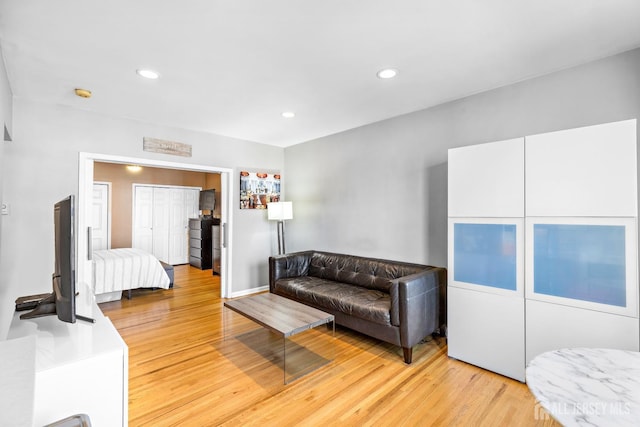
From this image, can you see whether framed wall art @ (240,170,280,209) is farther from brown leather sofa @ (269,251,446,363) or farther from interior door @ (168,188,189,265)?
interior door @ (168,188,189,265)

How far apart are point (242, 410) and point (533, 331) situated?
2222 mm

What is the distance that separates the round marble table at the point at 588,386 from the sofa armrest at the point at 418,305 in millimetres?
1568

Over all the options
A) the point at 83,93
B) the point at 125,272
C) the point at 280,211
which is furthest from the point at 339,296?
the point at 125,272

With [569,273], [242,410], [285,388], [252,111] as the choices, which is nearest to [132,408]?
[242,410]

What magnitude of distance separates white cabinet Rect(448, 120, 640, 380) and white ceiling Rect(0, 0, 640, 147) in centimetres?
66

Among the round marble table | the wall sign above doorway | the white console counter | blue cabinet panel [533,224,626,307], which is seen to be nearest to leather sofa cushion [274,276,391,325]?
blue cabinet panel [533,224,626,307]

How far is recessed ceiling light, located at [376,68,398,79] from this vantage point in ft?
8.14

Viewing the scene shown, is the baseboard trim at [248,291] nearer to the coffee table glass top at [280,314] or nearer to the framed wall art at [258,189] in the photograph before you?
the framed wall art at [258,189]

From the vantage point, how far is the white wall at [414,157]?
234cm

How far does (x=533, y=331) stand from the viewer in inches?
89.7

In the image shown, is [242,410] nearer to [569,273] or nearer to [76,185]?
[569,273]

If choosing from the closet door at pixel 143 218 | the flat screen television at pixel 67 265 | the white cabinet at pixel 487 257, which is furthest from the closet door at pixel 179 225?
the white cabinet at pixel 487 257

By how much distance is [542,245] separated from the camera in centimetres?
229

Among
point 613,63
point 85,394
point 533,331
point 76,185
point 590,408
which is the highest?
point 613,63
